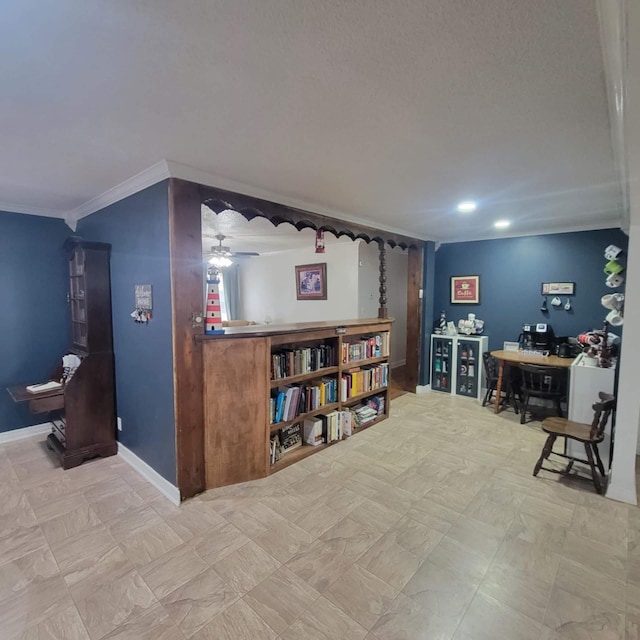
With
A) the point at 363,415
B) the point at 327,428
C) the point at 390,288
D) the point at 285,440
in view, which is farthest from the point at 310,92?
the point at 390,288

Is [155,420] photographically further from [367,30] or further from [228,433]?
[367,30]

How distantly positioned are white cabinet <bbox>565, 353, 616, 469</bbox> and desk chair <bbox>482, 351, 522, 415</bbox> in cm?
121

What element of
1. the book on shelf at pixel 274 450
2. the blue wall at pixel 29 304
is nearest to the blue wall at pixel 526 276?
the book on shelf at pixel 274 450

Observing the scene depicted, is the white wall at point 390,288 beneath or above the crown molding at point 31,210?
beneath

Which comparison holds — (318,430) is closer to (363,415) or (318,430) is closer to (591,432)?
(363,415)

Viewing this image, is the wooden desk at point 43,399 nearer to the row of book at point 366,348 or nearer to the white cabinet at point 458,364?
the row of book at point 366,348

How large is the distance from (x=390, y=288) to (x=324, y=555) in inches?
201

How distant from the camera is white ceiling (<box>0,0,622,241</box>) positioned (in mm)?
1036

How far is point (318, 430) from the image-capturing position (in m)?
3.35

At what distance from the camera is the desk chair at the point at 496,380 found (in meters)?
4.41

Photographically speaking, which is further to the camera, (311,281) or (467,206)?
(311,281)

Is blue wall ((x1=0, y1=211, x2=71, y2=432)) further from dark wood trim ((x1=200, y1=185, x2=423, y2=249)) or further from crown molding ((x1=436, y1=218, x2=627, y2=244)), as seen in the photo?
crown molding ((x1=436, y1=218, x2=627, y2=244))

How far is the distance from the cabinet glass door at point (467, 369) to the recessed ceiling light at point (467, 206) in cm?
212

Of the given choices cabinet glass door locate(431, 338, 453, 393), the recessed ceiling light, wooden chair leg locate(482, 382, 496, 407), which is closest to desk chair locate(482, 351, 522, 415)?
wooden chair leg locate(482, 382, 496, 407)
